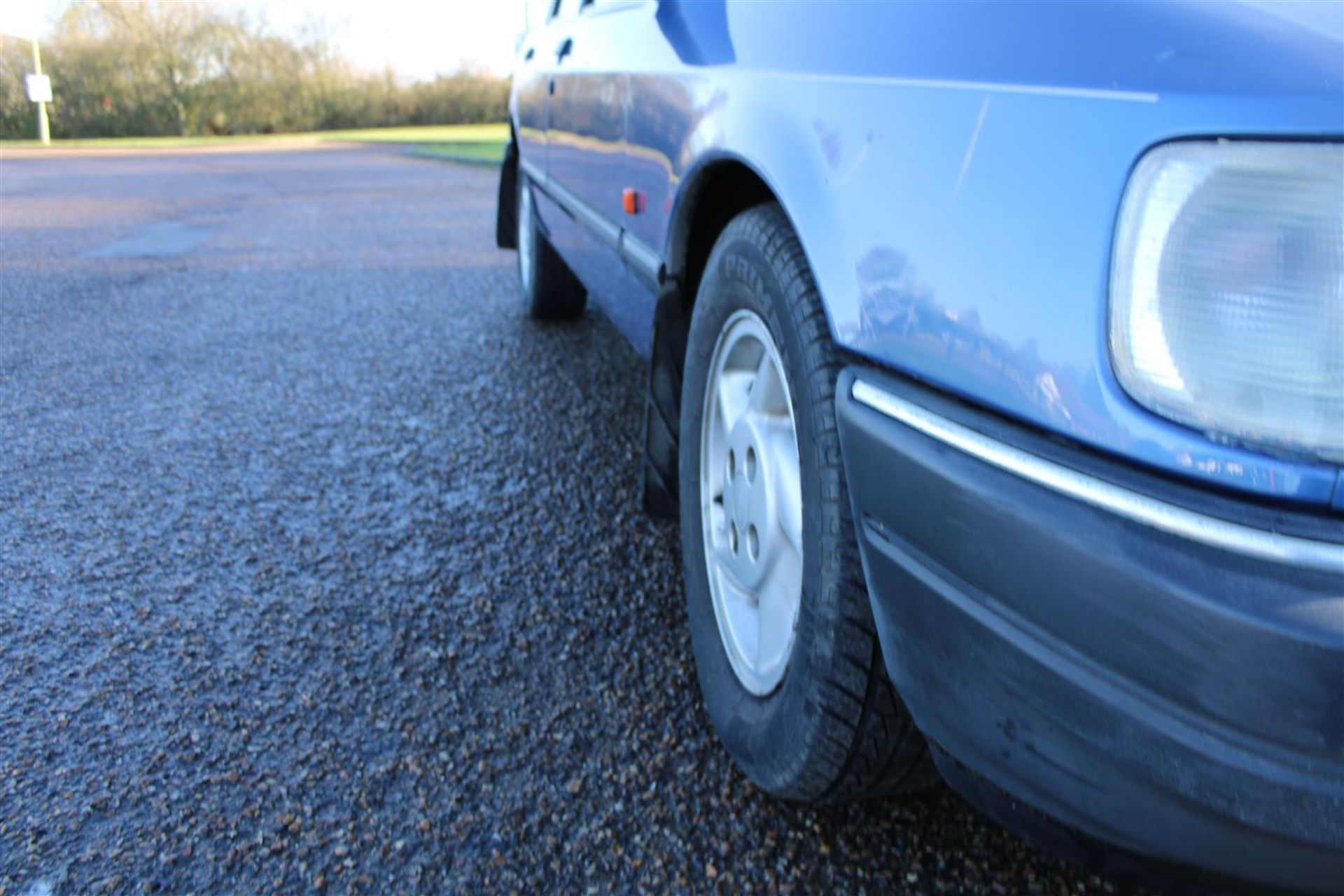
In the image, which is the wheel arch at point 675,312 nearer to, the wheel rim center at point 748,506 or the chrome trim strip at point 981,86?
the wheel rim center at point 748,506

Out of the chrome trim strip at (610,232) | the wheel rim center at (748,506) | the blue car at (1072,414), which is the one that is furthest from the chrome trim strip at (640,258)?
the blue car at (1072,414)

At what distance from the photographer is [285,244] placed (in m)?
8.13

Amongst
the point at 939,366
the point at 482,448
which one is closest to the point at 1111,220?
the point at 939,366

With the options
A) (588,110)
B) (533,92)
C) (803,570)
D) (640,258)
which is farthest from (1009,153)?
(533,92)

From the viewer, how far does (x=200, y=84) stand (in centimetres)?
3816

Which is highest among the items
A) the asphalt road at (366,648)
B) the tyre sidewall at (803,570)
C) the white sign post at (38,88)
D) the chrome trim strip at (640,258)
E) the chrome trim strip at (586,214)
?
the white sign post at (38,88)

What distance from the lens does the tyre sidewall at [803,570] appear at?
1.49 metres

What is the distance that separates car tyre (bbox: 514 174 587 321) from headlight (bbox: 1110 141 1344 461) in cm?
A: 383

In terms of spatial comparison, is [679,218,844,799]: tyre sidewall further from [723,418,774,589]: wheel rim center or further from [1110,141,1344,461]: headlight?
[1110,141,1344,461]: headlight

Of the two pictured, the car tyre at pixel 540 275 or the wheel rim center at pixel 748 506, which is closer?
the wheel rim center at pixel 748 506

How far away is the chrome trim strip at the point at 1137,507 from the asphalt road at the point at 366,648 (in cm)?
81

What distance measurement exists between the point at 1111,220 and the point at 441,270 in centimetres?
628

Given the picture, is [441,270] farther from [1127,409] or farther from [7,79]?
[7,79]

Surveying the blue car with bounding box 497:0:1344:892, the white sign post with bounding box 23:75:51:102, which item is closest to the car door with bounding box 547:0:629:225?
the blue car with bounding box 497:0:1344:892
